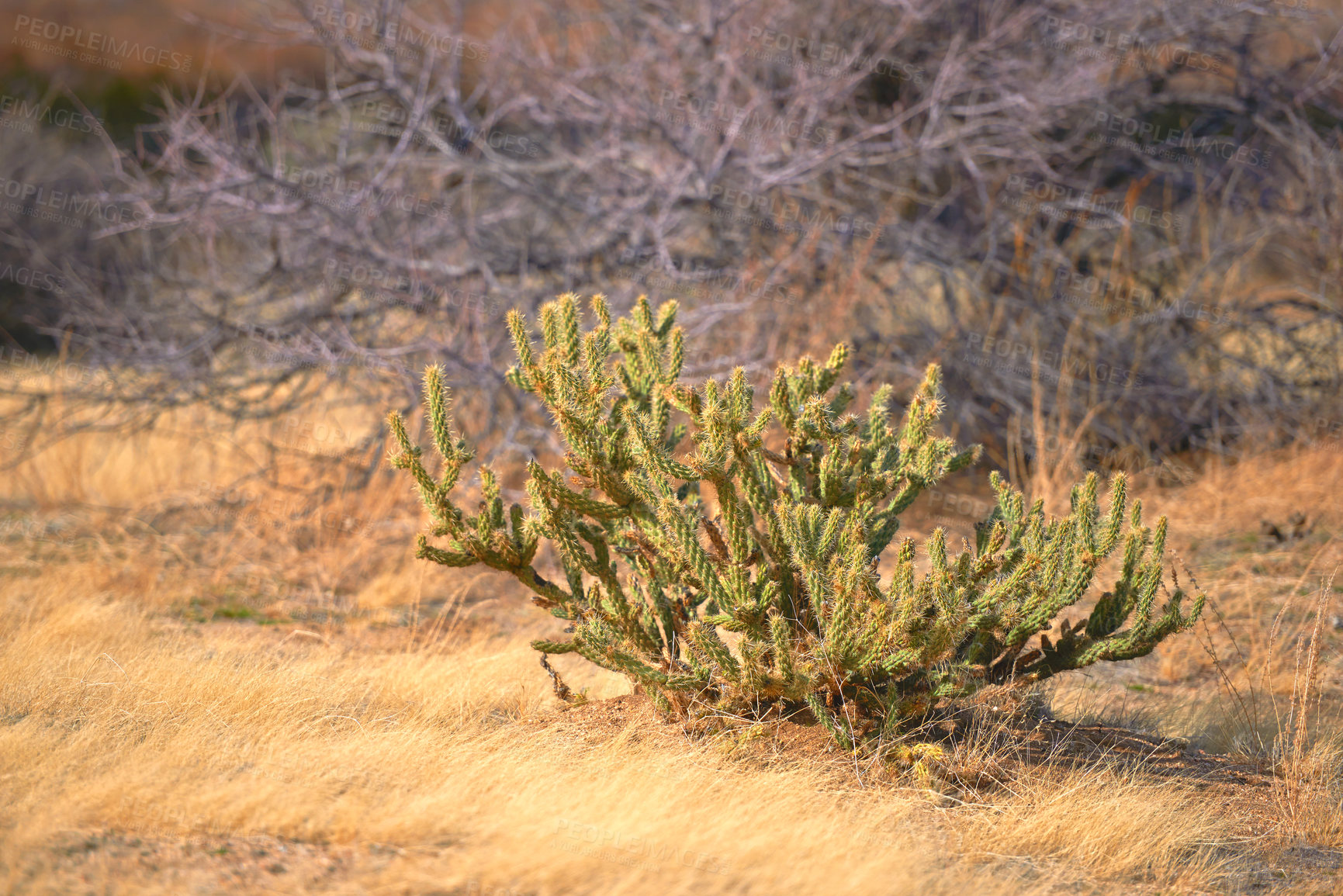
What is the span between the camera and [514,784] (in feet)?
9.72

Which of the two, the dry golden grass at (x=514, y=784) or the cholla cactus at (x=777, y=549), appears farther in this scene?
the cholla cactus at (x=777, y=549)

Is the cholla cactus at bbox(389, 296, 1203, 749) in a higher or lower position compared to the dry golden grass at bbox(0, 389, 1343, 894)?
higher

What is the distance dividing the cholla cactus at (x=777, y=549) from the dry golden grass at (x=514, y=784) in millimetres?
263

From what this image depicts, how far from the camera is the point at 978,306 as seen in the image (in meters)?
8.20

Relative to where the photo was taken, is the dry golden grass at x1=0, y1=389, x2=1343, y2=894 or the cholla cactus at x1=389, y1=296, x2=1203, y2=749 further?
the cholla cactus at x1=389, y1=296, x2=1203, y2=749

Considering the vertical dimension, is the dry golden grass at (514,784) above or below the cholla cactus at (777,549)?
below

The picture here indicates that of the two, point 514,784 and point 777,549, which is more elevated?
point 777,549

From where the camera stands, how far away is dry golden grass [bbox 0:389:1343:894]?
2.50 metres

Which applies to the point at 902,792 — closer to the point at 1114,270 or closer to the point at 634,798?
the point at 634,798

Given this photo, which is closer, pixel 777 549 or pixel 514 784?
pixel 514 784

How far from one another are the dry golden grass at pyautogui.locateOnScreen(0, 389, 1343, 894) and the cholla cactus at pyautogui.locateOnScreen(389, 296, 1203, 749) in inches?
10.4

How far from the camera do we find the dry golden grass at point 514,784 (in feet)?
8.21

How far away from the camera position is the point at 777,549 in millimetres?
3369

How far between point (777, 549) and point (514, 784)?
1095 mm
